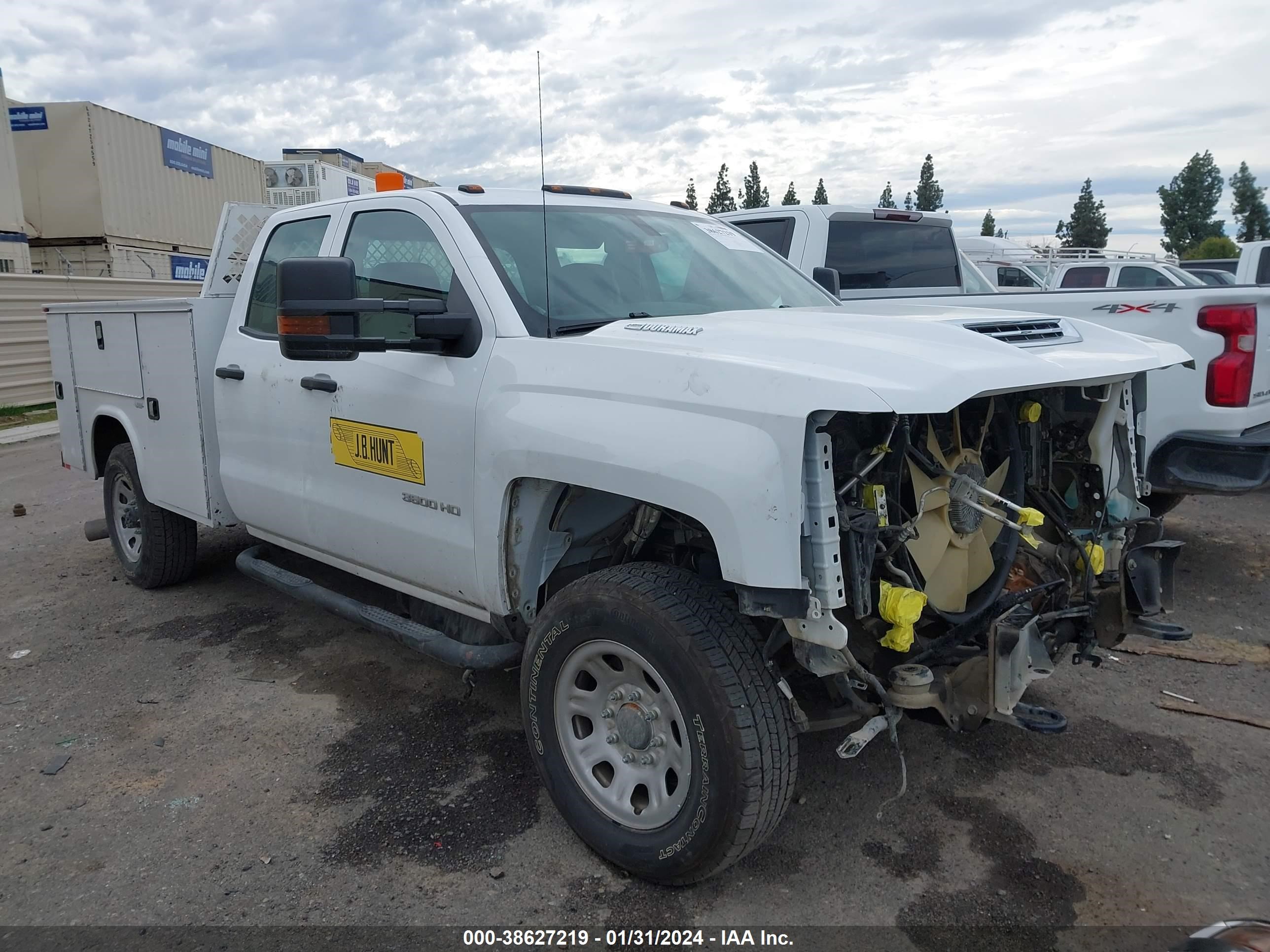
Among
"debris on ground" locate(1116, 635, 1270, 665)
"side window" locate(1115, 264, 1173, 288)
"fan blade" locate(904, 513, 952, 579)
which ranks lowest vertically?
"debris on ground" locate(1116, 635, 1270, 665)

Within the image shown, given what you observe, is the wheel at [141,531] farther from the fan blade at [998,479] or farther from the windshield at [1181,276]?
the windshield at [1181,276]

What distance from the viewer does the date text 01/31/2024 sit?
2.62 meters

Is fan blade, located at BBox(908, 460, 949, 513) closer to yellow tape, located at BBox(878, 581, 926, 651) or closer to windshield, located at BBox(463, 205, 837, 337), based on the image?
yellow tape, located at BBox(878, 581, 926, 651)

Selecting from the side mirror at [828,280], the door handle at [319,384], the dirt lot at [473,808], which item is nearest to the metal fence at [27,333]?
the dirt lot at [473,808]

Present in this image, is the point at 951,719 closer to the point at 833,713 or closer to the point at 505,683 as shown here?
the point at 833,713

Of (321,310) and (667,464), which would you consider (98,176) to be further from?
(667,464)

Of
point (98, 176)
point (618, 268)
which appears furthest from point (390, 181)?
point (98, 176)

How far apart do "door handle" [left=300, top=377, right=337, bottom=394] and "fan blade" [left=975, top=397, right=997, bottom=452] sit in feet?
7.91

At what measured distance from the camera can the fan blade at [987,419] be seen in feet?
10.1

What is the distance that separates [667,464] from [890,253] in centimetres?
536

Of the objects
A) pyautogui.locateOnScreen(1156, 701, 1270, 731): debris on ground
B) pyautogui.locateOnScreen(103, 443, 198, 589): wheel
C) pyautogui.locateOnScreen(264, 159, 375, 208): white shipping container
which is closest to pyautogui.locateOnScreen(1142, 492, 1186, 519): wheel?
pyautogui.locateOnScreen(1156, 701, 1270, 731): debris on ground

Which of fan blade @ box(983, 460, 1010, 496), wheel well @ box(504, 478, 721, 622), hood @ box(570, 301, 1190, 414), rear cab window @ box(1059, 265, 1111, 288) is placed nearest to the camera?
hood @ box(570, 301, 1190, 414)

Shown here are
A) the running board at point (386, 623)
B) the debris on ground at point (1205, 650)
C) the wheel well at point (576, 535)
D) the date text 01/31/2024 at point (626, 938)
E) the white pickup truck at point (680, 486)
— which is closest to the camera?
the white pickup truck at point (680, 486)

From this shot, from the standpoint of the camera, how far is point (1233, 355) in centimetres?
478
